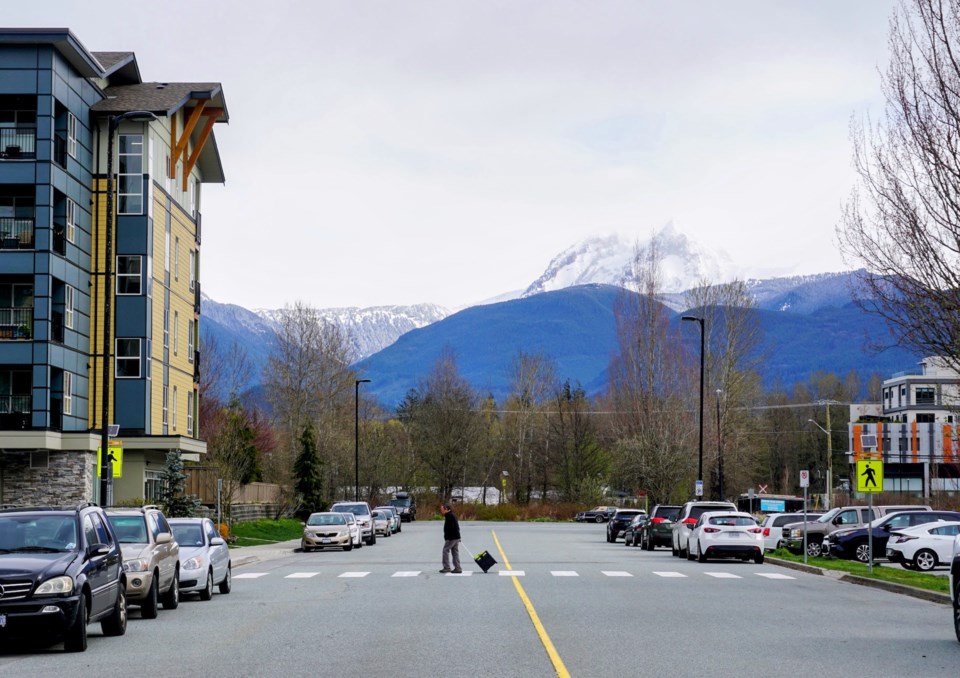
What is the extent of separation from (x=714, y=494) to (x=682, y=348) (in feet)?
30.7

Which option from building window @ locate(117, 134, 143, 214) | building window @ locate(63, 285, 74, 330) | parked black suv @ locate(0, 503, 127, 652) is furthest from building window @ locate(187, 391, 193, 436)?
parked black suv @ locate(0, 503, 127, 652)

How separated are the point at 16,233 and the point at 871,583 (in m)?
33.4

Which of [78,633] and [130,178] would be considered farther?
[130,178]

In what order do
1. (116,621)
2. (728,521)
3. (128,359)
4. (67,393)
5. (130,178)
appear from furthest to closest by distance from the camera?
(130,178), (128,359), (67,393), (728,521), (116,621)

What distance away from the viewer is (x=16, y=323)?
158 feet

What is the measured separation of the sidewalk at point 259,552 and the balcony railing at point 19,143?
53.5ft

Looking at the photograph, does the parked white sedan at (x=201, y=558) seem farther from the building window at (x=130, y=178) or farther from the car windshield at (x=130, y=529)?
the building window at (x=130, y=178)

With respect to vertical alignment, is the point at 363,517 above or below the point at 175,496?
below

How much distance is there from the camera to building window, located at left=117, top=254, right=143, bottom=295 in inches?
2042

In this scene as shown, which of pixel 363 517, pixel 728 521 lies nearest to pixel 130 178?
pixel 363 517

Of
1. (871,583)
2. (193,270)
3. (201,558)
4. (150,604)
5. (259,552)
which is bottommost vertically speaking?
(259,552)

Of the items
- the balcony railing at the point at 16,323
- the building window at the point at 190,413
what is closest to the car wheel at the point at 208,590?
Answer: the balcony railing at the point at 16,323

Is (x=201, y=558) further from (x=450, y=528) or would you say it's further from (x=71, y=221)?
(x=71, y=221)

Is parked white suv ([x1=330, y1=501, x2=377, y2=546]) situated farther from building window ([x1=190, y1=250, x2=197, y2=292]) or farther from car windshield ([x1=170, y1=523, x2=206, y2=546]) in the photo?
car windshield ([x1=170, y1=523, x2=206, y2=546])
